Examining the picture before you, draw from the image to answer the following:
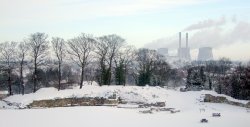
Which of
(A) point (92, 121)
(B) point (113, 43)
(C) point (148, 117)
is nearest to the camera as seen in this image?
(A) point (92, 121)

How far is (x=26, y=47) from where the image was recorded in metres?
49.8

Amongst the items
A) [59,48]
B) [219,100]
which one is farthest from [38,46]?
[219,100]

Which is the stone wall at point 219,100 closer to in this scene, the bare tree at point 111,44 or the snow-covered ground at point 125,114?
the snow-covered ground at point 125,114

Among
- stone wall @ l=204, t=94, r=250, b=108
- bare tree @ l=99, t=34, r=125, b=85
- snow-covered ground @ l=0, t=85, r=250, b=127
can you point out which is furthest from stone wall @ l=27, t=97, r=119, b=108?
bare tree @ l=99, t=34, r=125, b=85

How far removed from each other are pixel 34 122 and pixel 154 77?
43.6 metres

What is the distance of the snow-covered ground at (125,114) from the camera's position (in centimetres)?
2341

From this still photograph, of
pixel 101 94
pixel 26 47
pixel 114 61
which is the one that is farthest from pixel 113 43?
pixel 101 94

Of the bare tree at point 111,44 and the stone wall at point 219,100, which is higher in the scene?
the bare tree at point 111,44

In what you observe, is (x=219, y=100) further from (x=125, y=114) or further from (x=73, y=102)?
(x=73, y=102)

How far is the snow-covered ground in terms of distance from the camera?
2341 cm

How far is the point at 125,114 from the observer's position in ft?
92.8

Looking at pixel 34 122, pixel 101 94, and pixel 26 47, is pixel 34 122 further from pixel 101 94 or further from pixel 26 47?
pixel 26 47

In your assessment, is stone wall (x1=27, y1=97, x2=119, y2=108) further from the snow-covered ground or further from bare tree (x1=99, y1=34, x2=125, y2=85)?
bare tree (x1=99, y1=34, x2=125, y2=85)

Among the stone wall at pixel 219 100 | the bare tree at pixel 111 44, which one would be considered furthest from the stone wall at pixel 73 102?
the bare tree at pixel 111 44
